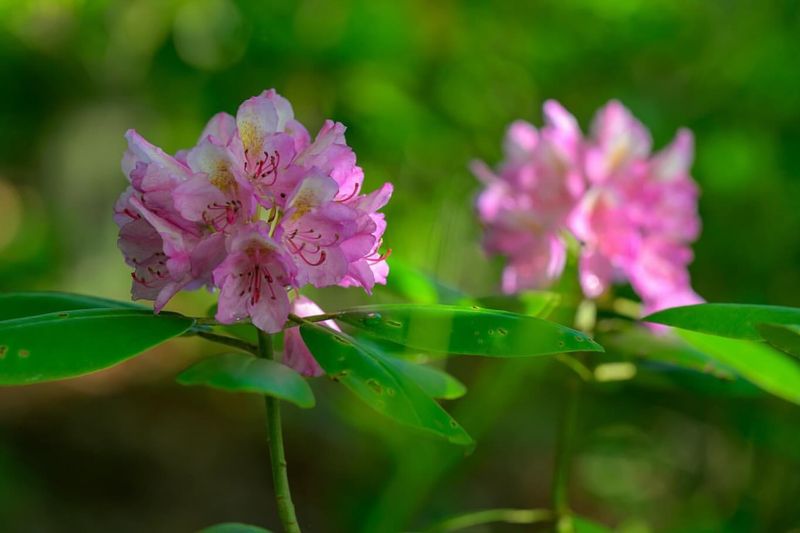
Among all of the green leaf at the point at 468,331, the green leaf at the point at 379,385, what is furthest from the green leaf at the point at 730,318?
the green leaf at the point at 379,385

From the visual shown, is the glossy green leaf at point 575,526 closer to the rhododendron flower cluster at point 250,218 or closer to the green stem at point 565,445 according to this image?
the green stem at point 565,445

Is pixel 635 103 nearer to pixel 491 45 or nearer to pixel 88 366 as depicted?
pixel 491 45

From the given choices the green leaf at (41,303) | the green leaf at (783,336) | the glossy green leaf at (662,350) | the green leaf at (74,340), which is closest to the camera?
the green leaf at (74,340)

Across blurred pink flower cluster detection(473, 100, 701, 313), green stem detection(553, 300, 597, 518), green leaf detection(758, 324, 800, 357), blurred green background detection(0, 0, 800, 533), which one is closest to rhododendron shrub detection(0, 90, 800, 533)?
green leaf detection(758, 324, 800, 357)

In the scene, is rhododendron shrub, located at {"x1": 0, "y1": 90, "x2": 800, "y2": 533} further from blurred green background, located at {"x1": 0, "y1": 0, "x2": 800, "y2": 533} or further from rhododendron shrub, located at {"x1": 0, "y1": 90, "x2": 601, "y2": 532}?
blurred green background, located at {"x1": 0, "y1": 0, "x2": 800, "y2": 533}

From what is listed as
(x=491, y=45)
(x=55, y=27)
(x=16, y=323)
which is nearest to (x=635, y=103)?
(x=491, y=45)

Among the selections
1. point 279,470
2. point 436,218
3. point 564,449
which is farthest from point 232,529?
point 436,218
